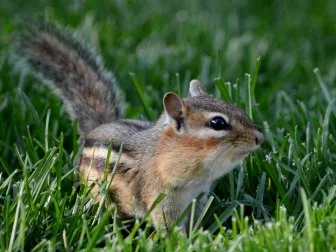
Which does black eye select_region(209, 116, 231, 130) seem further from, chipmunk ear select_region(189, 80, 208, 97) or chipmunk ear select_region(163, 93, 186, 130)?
chipmunk ear select_region(189, 80, 208, 97)

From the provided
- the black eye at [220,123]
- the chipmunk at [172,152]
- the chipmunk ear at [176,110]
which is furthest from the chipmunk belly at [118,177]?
the black eye at [220,123]

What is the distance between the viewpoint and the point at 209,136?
3.13m

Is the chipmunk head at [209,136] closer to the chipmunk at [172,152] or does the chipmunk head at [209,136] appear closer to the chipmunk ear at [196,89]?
the chipmunk at [172,152]

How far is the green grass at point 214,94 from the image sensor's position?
2.86 m

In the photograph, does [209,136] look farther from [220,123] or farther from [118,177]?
[118,177]

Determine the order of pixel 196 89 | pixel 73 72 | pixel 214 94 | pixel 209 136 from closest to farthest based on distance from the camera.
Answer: pixel 209 136, pixel 196 89, pixel 73 72, pixel 214 94

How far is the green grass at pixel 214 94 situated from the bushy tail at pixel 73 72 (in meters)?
0.15

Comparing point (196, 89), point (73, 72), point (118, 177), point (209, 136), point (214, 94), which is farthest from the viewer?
point (214, 94)

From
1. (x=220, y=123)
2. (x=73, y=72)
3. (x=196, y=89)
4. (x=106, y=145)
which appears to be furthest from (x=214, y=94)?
(x=220, y=123)

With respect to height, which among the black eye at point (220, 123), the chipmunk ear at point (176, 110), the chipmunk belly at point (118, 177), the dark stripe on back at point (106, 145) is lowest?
the chipmunk belly at point (118, 177)

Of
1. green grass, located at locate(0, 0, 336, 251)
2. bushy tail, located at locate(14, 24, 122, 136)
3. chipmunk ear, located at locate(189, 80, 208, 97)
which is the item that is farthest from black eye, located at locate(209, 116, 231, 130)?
bushy tail, located at locate(14, 24, 122, 136)

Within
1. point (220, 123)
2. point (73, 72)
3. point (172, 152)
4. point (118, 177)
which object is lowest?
point (118, 177)

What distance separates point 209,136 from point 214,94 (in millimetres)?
1430

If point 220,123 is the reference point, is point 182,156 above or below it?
below
